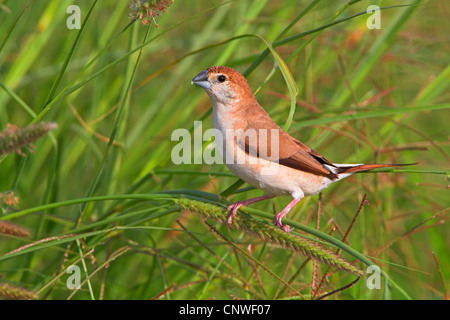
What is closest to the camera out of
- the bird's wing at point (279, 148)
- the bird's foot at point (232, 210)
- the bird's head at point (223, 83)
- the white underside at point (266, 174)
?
the bird's foot at point (232, 210)

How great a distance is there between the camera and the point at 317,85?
4438mm

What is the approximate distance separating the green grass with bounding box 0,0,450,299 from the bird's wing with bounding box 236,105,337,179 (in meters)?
0.21

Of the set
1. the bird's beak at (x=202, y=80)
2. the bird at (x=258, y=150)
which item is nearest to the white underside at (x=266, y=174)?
the bird at (x=258, y=150)

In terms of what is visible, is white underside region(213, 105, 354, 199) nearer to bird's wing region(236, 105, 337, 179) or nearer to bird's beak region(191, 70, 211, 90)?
bird's wing region(236, 105, 337, 179)

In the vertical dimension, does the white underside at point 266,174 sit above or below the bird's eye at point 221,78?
below

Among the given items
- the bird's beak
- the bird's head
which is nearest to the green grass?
the bird's head

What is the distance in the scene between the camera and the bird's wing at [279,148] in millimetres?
2443

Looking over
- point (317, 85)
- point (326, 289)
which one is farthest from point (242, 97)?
point (317, 85)

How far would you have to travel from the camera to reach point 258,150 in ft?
8.00

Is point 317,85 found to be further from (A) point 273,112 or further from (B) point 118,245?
(B) point 118,245

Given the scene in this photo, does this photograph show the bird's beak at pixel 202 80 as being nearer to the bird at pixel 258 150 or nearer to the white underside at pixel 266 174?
the bird at pixel 258 150

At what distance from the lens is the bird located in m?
2.37

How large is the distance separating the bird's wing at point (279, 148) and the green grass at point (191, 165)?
0.21 metres

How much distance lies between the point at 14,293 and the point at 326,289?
5.41 feet
